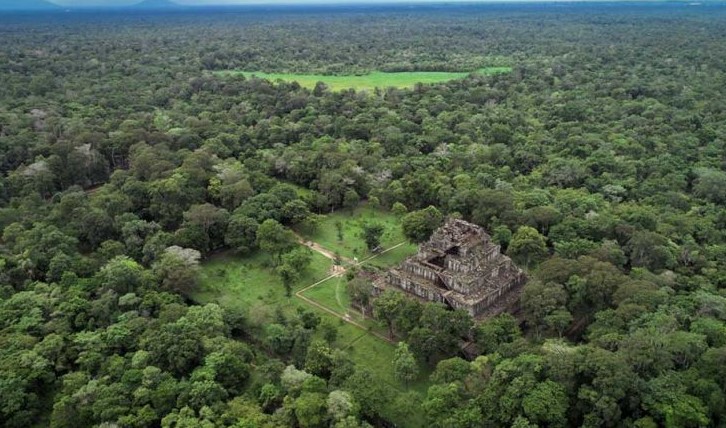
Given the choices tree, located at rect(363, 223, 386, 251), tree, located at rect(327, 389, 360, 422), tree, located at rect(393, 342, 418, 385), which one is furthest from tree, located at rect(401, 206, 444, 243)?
tree, located at rect(327, 389, 360, 422)

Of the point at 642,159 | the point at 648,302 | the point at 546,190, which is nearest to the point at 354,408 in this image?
the point at 648,302

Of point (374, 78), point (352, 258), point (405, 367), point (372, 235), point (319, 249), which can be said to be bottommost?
point (374, 78)

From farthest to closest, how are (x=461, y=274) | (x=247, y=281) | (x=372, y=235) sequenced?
(x=372, y=235)
(x=247, y=281)
(x=461, y=274)

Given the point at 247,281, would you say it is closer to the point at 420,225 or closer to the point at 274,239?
the point at 274,239

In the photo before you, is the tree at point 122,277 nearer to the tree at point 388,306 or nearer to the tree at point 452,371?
the tree at point 388,306

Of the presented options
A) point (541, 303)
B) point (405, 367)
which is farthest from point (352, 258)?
point (541, 303)

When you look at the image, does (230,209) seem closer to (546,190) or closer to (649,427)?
(546,190)

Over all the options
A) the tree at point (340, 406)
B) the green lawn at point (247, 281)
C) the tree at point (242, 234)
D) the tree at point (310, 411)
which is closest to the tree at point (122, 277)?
the green lawn at point (247, 281)
